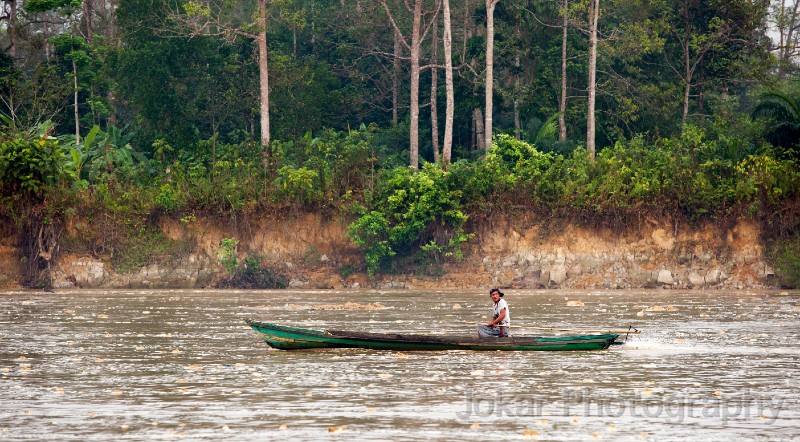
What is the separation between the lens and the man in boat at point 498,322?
20.0 metres

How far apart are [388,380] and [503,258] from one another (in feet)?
71.8

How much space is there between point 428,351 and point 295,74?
1029 inches

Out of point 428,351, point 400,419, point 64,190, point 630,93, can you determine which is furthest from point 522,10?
point 400,419

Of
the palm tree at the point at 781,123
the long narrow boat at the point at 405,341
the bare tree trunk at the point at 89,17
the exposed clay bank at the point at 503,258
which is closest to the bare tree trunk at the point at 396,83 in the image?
the exposed clay bank at the point at 503,258

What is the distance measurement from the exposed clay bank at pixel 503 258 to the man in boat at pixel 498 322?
17268mm

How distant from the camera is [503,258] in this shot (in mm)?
37938

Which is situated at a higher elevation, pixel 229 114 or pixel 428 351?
pixel 229 114

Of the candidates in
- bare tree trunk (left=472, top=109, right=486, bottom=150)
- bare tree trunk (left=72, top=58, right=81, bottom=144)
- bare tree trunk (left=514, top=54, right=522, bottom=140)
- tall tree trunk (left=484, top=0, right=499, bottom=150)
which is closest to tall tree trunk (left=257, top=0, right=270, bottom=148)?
bare tree trunk (left=72, top=58, right=81, bottom=144)

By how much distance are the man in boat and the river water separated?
472 mm

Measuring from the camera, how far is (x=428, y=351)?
65.1 feet

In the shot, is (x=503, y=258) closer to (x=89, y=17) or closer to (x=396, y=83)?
(x=396, y=83)

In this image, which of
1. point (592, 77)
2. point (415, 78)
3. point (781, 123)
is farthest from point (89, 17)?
point (781, 123)

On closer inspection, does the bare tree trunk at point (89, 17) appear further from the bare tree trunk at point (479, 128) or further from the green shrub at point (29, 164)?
the bare tree trunk at point (479, 128)

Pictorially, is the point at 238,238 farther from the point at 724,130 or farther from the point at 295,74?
the point at 724,130
